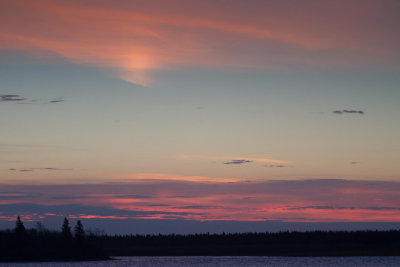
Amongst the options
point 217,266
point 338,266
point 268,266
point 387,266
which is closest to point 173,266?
point 217,266

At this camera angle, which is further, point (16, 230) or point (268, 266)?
point (16, 230)

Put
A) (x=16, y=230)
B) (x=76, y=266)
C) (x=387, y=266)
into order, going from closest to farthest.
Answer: (x=387, y=266)
(x=76, y=266)
(x=16, y=230)

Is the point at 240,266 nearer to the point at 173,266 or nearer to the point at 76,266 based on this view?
the point at 173,266

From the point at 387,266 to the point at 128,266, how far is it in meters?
67.5

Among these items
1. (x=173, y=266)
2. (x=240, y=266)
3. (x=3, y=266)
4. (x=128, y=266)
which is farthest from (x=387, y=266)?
(x=3, y=266)

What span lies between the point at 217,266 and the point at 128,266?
24.8 m

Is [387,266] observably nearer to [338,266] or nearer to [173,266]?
[338,266]

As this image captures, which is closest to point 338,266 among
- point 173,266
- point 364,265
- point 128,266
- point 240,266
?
point 364,265

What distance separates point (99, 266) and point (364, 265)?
222 feet

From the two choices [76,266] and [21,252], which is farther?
[21,252]

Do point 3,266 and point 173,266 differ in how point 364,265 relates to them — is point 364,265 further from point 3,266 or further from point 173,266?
point 3,266

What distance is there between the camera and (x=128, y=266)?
182m

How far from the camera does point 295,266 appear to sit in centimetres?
17050

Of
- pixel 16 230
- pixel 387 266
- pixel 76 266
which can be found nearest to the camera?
pixel 387 266
